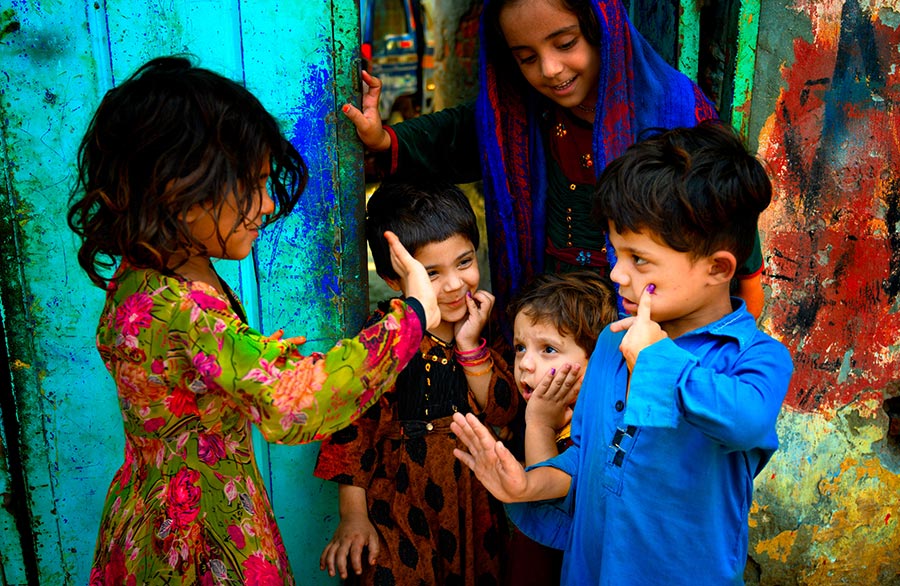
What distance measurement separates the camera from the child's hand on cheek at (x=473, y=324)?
2.04m

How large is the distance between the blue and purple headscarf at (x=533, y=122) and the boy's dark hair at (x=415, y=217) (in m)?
0.17

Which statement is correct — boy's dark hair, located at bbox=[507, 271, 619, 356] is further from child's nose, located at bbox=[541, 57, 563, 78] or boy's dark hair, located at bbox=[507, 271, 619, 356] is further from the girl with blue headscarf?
child's nose, located at bbox=[541, 57, 563, 78]

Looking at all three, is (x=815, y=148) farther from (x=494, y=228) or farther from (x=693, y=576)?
(x=693, y=576)

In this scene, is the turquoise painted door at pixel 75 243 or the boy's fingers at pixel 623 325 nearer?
the boy's fingers at pixel 623 325

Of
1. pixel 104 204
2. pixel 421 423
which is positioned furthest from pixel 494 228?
pixel 104 204

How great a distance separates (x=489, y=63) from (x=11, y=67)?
1196 mm

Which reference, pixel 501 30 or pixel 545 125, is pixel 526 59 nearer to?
pixel 501 30

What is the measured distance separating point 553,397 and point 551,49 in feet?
2.89

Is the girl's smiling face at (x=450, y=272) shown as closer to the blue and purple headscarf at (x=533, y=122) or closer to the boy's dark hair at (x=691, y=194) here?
the blue and purple headscarf at (x=533, y=122)

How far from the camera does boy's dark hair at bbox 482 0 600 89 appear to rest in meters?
2.02

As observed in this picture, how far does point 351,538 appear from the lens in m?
1.96

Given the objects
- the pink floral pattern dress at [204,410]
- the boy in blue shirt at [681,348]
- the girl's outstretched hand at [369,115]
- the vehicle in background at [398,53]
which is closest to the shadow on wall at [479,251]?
the vehicle in background at [398,53]

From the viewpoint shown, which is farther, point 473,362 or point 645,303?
point 473,362

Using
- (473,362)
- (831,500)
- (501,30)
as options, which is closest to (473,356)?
(473,362)
